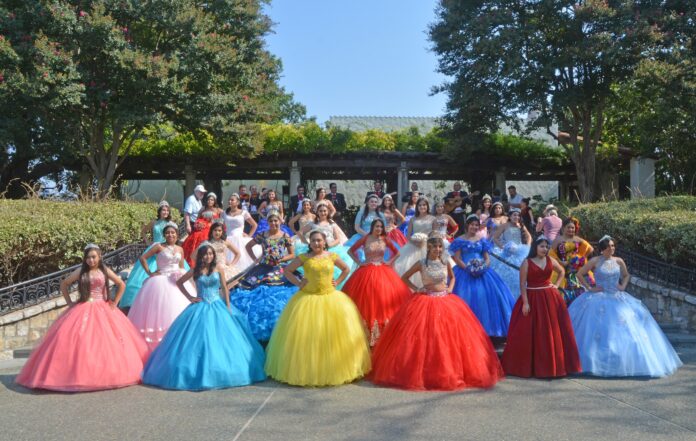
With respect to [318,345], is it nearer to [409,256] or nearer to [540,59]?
[409,256]

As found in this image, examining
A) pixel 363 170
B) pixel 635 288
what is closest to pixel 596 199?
pixel 363 170

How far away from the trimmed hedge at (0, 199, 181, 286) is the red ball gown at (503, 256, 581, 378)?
7.85m

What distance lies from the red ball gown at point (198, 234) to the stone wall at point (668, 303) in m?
8.00

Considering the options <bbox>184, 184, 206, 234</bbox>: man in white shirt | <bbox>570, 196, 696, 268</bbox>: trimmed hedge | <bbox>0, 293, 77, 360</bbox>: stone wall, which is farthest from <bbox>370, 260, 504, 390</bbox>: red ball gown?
<bbox>184, 184, 206, 234</bbox>: man in white shirt

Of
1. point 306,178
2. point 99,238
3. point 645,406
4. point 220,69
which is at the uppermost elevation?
point 220,69

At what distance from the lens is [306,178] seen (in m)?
25.6

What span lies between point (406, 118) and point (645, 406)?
2617 centimetres

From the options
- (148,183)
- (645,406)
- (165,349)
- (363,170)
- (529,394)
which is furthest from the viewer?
(148,183)

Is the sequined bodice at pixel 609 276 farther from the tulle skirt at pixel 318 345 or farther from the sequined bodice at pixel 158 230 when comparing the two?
the sequined bodice at pixel 158 230

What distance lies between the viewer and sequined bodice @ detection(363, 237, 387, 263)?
29.9ft

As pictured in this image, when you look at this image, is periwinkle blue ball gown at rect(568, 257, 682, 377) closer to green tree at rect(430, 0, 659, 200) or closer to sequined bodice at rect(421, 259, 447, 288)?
sequined bodice at rect(421, 259, 447, 288)

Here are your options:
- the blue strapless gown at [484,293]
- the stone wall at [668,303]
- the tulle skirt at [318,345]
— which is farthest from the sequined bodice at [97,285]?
the stone wall at [668,303]

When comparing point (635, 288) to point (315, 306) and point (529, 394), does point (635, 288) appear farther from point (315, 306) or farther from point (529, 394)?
point (315, 306)

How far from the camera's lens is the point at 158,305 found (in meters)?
8.97
